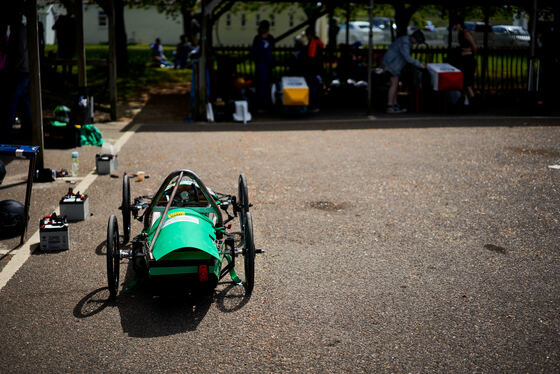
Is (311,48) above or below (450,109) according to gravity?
above

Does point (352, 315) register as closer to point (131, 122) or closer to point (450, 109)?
point (131, 122)

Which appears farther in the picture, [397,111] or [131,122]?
[397,111]

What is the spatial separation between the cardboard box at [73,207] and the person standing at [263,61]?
9.74m

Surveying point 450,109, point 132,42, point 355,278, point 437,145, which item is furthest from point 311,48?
point 132,42

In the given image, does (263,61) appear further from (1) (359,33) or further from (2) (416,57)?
(1) (359,33)

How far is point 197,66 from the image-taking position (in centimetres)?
1564

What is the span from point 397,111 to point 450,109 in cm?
132

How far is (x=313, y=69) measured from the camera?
17.0 m

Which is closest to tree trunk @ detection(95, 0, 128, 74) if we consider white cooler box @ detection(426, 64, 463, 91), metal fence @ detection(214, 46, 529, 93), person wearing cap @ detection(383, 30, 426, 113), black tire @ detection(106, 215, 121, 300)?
metal fence @ detection(214, 46, 529, 93)

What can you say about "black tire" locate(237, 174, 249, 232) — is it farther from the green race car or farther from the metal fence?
the metal fence

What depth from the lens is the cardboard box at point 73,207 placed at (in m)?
7.52

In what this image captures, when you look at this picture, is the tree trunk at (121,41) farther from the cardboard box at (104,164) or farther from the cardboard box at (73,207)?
the cardboard box at (73,207)

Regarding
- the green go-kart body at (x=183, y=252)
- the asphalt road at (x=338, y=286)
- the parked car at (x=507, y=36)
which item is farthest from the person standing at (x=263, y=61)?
the green go-kart body at (x=183, y=252)

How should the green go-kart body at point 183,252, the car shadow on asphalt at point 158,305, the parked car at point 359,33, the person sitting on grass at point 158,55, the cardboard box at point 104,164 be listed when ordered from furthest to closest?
the parked car at point 359,33
the person sitting on grass at point 158,55
the cardboard box at point 104,164
the green go-kart body at point 183,252
the car shadow on asphalt at point 158,305
